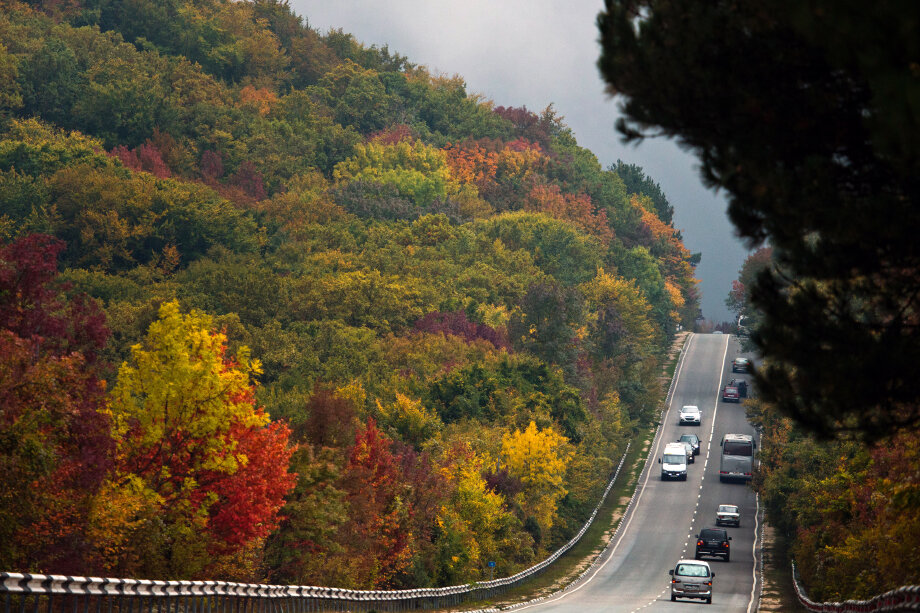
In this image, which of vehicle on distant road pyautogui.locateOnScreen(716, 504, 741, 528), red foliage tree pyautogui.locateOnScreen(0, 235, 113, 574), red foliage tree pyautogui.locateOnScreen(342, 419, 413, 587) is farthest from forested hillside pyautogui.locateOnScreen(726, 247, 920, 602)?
red foliage tree pyautogui.locateOnScreen(342, 419, 413, 587)

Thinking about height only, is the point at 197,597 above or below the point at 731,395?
below

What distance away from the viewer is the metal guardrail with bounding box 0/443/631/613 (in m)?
16.5

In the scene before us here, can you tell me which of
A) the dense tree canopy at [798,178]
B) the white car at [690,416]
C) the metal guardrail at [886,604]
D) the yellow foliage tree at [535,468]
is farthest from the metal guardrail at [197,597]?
the white car at [690,416]

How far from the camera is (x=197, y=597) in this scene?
2533 cm

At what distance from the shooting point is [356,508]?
135 feet

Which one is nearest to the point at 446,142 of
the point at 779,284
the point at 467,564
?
the point at 467,564

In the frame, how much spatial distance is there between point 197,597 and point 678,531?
150 feet

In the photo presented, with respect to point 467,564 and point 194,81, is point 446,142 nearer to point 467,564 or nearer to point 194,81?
point 194,81

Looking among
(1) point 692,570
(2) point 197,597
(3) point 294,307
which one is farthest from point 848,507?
(3) point 294,307

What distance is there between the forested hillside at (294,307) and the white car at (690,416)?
11.5 ft

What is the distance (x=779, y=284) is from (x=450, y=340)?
67.5 metres

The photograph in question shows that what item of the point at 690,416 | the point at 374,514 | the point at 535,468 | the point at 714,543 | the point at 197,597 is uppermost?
the point at 690,416

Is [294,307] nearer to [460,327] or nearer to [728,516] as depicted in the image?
[460,327]

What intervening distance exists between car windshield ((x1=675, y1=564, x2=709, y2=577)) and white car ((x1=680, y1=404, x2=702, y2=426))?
54702mm
